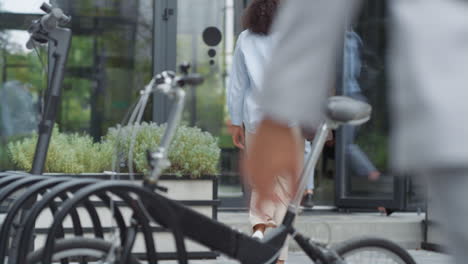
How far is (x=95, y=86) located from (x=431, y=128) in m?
7.99

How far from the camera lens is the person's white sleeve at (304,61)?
1.69 metres

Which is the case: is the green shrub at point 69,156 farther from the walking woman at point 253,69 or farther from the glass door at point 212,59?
the glass door at point 212,59

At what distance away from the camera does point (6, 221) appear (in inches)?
132

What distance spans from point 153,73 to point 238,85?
3.78 metres

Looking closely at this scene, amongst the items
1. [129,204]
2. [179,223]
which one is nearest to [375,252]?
[179,223]

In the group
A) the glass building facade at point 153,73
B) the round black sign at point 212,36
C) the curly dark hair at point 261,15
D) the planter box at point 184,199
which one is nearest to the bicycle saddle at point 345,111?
the curly dark hair at point 261,15

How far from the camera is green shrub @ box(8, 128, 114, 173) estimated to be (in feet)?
21.6

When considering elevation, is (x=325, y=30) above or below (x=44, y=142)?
above

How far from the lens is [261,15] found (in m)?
5.39

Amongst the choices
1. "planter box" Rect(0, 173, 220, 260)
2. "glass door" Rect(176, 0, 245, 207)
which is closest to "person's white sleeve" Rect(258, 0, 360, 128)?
"planter box" Rect(0, 173, 220, 260)

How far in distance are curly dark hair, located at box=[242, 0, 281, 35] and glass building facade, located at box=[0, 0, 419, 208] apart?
3.61 metres

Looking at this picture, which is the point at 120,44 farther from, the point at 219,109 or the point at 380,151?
the point at 380,151

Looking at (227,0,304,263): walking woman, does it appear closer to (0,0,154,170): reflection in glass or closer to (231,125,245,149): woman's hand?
(231,125,245,149): woman's hand

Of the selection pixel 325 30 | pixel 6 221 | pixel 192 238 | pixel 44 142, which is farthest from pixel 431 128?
pixel 44 142
